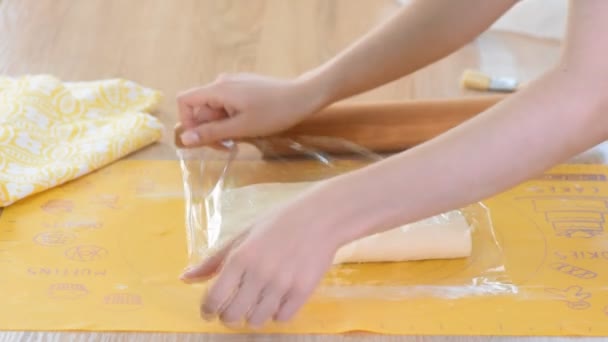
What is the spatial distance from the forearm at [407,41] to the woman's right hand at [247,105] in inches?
0.9

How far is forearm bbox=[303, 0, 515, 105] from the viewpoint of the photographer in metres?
0.99

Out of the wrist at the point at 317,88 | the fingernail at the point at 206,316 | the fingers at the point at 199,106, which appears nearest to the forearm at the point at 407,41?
the wrist at the point at 317,88

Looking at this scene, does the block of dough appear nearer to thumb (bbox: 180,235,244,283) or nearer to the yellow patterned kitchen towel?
thumb (bbox: 180,235,244,283)

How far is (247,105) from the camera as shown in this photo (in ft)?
3.27

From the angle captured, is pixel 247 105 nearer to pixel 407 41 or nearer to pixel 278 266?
pixel 407 41

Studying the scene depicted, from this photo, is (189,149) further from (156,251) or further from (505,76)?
(505,76)

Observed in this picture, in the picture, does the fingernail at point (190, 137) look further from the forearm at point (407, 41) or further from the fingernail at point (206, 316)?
the fingernail at point (206, 316)

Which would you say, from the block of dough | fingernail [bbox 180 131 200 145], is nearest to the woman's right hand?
fingernail [bbox 180 131 200 145]

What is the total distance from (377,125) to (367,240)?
222 millimetres

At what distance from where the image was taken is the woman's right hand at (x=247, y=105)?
1.00 m

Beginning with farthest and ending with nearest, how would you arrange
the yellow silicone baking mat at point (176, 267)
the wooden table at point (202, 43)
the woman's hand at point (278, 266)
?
1. the wooden table at point (202, 43)
2. the yellow silicone baking mat at point (176, 267)
3. the woman's hand at point (278, 266)

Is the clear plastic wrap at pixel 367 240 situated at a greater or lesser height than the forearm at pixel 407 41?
lesser

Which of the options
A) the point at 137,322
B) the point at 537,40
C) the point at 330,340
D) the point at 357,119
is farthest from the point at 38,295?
Answer: the point at 537,40

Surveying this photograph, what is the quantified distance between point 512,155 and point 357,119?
36 centimetres
